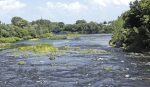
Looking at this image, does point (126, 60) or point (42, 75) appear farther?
point (126, 60)

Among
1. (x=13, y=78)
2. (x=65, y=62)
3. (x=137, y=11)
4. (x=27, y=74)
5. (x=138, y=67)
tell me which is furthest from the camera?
(x=137, y=11)

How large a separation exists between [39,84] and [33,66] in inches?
646

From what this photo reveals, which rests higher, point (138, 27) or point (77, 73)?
point (138, 27)

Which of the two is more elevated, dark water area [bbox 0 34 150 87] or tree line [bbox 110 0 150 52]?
tree line [bbox 110 0 150 52]

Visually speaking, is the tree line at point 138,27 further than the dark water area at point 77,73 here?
Yes

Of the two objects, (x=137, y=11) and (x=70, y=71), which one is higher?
(x=137, y=11)

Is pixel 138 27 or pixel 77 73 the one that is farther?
pixel 138 27

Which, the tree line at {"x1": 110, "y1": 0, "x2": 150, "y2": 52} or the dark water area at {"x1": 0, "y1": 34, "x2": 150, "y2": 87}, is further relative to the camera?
the tree line at {"x1": 110, "y1": 0, "x2": 150, "y2": 52}

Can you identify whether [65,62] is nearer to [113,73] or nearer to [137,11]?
[113,73]

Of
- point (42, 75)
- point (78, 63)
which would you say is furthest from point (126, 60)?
point (42, 75)

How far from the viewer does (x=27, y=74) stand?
169 feet

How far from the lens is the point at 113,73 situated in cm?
5100

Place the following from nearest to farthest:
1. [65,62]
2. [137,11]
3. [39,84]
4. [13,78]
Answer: [39,84] → [13,78] → [65,62] → [137,11]

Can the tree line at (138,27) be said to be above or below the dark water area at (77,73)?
above
